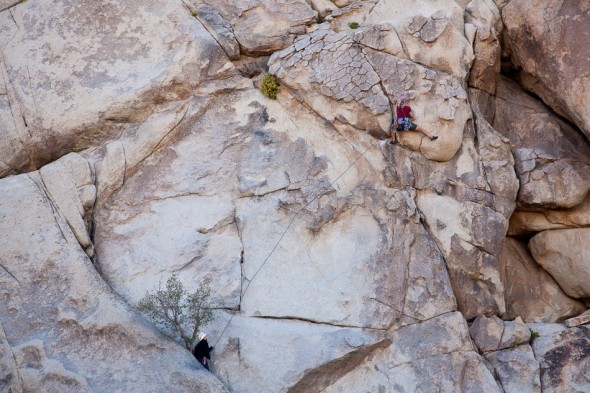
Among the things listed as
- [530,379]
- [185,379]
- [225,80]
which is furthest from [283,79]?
[530,379]

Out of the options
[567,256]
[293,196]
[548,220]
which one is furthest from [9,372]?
[567,256]

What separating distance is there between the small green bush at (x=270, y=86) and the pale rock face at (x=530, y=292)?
7381 millimetres

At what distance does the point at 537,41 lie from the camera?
18.9 m

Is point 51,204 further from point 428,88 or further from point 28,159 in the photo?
point 428,88

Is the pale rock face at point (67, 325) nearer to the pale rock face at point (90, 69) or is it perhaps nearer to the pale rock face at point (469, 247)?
the pale rock face at point (90, 69)

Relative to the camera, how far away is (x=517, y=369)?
16453 mm

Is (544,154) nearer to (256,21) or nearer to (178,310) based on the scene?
(256,21)

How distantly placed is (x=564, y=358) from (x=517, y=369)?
1150 millimetres

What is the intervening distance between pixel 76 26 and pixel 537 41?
1230 cm

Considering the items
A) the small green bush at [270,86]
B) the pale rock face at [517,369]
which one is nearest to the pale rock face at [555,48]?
the pale rock face at [517,369]

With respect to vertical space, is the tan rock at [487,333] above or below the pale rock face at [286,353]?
below

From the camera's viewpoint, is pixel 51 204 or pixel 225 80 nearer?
pixel 51 204

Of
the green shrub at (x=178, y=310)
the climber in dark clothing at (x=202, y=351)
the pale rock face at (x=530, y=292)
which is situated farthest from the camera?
the pale rock face at (x=530, y=292)

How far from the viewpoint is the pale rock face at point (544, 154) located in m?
18.5
